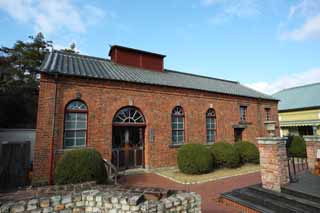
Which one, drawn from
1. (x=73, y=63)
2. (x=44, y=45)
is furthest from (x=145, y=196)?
(x=44, y=45)

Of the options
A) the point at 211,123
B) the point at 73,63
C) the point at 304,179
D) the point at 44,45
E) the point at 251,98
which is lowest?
the point at 304,179

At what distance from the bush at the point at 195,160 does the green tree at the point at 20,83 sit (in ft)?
45.1

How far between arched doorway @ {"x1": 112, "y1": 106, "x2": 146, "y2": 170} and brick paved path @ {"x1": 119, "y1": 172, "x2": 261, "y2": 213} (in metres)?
1.11

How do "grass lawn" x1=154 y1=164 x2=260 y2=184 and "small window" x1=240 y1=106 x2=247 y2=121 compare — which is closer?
"grass lawn" x1=154 y1=164 x2=260 y2=184

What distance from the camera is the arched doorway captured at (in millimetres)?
9508

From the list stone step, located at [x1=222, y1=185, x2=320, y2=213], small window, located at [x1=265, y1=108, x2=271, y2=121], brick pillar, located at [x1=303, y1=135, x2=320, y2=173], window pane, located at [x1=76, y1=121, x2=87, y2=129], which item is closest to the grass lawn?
stone step, located at [x1=222, y1=185, x2=320, y2=213]

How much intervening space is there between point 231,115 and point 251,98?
2.98 m

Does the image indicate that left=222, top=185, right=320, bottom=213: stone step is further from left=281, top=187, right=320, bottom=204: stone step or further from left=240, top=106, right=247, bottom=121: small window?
left=240, top=106, right=247, bottom=121: small window

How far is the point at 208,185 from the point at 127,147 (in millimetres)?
4737

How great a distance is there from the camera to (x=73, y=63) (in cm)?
1034

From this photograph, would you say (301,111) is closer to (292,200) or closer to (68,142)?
(292,200)

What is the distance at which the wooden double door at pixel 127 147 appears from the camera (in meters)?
9.48

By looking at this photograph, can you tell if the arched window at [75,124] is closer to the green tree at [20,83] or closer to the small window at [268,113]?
the green tree at [20,83]

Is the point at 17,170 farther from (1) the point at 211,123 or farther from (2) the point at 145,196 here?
(1) the point at 211,123
